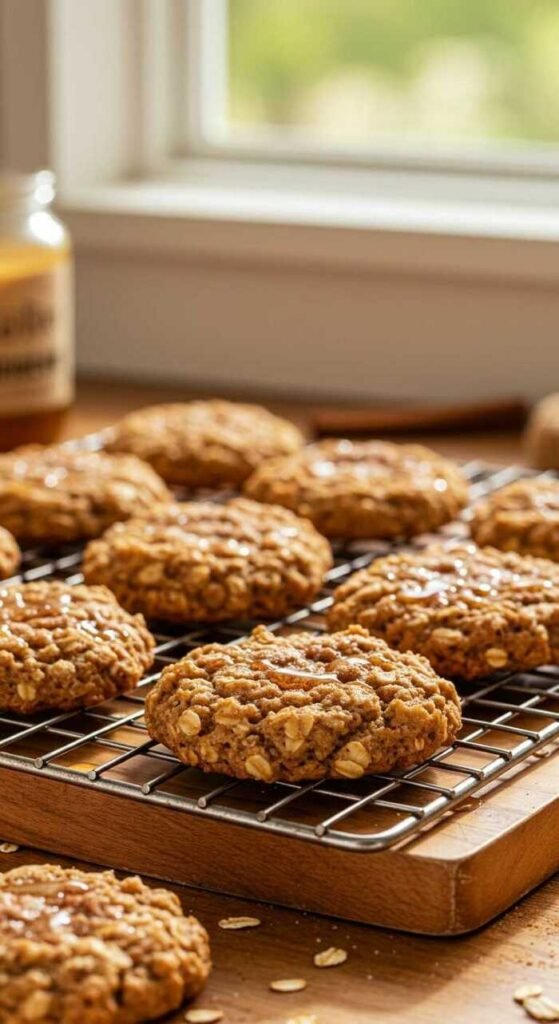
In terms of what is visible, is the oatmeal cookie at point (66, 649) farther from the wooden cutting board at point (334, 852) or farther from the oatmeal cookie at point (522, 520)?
the oatmeal cookie at point (522, 520)

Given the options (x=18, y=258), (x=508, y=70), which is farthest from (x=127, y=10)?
(x=18, y=258)

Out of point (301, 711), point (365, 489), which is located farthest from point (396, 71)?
point (301, 711)

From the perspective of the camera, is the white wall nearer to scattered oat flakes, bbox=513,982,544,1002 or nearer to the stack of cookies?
the stack of cookies

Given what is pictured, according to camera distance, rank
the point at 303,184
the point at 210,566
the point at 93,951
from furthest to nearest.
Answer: the point at 303,184 < the point at 210,566 < the point at 93,951

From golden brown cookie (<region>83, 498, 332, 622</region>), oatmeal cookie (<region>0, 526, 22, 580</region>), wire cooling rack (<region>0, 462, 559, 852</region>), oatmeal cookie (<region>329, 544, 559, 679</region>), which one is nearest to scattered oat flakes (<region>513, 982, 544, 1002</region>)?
wire cooling rack (<region>0, 462, 559, 852</region>)

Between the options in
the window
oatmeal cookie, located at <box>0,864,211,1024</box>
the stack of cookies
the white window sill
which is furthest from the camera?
the window

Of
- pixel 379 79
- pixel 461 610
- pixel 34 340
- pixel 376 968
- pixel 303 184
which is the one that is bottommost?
pixel 376 968

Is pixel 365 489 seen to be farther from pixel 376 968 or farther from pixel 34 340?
pixel 376 968
